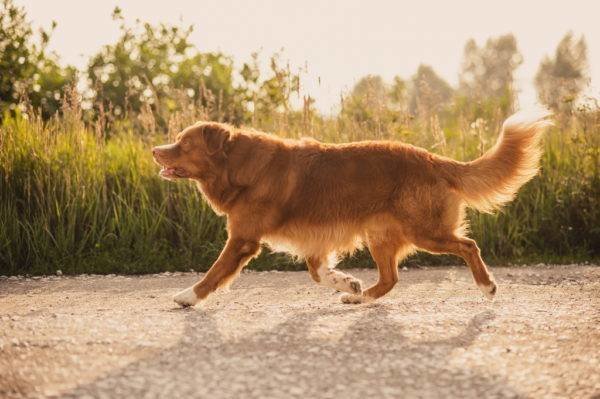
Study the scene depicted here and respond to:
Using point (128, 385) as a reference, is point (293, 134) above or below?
above

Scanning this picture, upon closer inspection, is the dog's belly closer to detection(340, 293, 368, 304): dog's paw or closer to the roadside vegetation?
detection(340, 293, 368, 304): dog's paw

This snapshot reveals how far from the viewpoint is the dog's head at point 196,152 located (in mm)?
5805

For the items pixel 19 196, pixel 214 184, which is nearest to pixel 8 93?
pixel 19 196

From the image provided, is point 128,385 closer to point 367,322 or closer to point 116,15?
point 367,322

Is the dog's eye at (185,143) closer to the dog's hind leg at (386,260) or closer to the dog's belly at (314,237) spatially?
the dog's belly at (314,237)

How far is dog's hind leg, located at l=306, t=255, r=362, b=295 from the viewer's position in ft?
19.7

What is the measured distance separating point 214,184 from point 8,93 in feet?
21.8

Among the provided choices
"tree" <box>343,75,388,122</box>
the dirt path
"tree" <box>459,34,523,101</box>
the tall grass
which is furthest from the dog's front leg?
"tree" <box>459,34,523,101</box>

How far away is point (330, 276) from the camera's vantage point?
609 cm

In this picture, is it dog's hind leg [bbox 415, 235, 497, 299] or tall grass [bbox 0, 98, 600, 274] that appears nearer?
dog's hind leg [bbox 415, 235, 497, 299]

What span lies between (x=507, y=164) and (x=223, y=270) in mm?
2427

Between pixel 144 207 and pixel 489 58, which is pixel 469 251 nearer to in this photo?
pixel 144 207

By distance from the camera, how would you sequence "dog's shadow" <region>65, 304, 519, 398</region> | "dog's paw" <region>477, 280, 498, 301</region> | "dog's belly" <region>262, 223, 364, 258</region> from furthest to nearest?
"dog's belly" <region>262, 223, 364, 258</region>
"dog's paw" <region>477, 280, 498, 301</region>
"dog's shadow" <region>65, 304, 519, 398</region>

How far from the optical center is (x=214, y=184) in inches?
231
